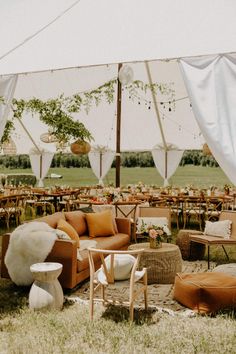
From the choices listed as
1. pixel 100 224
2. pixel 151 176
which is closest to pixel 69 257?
pixel 100 224

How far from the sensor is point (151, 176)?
25156mm

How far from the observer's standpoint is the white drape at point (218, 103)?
357cm

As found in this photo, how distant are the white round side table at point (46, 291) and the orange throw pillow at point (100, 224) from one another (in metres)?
2.34

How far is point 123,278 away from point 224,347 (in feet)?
3.87

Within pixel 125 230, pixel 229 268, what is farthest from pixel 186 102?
pixel 229 268

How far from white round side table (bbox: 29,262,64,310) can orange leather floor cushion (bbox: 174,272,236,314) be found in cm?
134

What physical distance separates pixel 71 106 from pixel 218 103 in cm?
715

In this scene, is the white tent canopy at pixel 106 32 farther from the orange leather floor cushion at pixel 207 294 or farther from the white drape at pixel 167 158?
the white drape at pixel 167 158

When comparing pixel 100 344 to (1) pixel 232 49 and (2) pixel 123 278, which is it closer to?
(2) pixel 123 278

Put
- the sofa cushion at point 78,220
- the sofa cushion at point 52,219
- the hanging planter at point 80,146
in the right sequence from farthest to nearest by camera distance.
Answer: the hanging planter at point 80,146 < the sofa cushion at point 78,220 < the sofa cushion at point 52,219

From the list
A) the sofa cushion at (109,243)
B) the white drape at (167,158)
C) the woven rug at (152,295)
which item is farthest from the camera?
the white drape at (167,158)

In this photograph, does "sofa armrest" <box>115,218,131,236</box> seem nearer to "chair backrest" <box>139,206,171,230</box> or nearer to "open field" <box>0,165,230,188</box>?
"chair backrest" <box>139,206,171,230</box>

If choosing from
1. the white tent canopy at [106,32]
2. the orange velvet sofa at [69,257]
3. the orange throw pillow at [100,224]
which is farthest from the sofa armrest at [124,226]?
the white tent canopy at [106,32]

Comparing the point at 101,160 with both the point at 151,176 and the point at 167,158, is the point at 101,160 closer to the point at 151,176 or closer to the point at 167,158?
the point at 167,158
